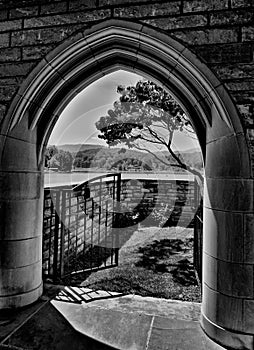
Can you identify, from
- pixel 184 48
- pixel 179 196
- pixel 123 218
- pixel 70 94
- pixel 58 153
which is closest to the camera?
pixel 184 48

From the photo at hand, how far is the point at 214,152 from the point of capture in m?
1.93

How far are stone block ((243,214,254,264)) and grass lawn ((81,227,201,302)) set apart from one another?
1315 mm

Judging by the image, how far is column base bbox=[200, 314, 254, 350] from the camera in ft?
5.59

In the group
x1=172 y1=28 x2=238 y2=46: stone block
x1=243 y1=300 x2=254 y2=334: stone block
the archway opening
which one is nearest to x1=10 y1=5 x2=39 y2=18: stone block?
the archway opening

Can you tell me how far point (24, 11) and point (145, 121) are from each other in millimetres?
3087

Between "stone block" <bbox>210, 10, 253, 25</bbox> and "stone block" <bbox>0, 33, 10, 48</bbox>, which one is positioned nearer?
"stone block" <bbox>210, 10, 253, 25</bbox>

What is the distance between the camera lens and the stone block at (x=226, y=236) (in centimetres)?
175

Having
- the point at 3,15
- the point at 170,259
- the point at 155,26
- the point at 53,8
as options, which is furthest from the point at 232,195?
the point at 170,259

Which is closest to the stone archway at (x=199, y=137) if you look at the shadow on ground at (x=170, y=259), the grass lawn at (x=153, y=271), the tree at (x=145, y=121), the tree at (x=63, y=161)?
the grass lawn at (x=153, y=271)

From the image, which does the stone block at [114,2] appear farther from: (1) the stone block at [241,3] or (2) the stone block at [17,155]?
(2) the stone block at [17,155]

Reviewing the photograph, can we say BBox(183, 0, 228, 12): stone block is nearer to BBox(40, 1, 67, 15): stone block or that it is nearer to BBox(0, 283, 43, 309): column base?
BBox(40, 1, 67, 15): stone block

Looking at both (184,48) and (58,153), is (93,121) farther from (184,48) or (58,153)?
(184,48)

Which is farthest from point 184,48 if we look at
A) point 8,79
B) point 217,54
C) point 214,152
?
point 8,79

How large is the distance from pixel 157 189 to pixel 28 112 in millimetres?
5588
